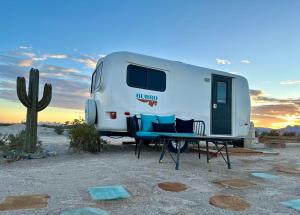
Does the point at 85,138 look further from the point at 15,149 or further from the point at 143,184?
the point at 143,184

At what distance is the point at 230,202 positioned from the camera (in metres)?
3.66

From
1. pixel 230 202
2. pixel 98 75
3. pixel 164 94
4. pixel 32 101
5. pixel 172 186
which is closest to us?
pixel 230 202

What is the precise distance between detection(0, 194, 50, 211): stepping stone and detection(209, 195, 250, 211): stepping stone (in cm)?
191

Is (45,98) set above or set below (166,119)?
above

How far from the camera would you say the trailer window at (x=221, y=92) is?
9828 mm

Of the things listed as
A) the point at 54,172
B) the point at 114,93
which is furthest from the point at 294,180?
the point at 114,93

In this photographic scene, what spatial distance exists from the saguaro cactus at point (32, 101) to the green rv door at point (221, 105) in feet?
16.0

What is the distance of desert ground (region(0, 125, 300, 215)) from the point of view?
3408 millimetres

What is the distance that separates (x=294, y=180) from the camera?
5129 mm

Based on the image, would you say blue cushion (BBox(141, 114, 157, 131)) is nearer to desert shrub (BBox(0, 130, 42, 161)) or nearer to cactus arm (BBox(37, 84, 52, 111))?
cactus arm (BBox(37, 84, 52, 111))

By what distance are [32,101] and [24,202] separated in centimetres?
441

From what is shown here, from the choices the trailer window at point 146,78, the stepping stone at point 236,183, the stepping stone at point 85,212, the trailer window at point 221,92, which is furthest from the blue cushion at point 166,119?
the stepping stone at point 85,212

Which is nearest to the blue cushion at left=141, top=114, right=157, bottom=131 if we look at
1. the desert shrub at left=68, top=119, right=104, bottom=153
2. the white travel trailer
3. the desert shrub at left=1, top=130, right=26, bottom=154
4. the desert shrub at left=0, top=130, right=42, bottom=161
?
the white travel trailer

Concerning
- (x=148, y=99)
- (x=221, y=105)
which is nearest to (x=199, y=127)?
Answer: (x=221, y=105)
